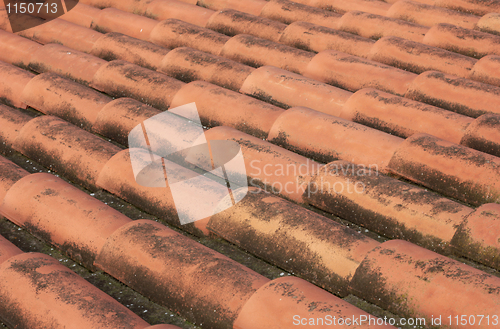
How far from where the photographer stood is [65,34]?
480 centimetres

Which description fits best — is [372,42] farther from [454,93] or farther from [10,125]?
[10,125]

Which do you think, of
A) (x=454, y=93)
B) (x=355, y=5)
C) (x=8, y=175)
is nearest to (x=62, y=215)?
(x=8, y=175)

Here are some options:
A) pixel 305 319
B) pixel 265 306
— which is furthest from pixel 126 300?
pixel 305 319

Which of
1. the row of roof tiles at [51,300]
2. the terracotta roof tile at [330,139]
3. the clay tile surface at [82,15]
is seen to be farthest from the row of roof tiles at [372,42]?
the row of roof tiles at [51,300]

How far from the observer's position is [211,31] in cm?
459

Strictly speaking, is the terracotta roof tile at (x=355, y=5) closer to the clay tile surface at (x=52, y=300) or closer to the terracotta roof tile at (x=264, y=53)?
the terracotta roof tile at (x=264, y=53)

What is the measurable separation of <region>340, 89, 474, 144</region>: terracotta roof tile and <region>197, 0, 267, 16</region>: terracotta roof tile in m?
2.10

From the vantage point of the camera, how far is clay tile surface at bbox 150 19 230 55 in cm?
441

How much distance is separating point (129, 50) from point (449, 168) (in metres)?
2.89

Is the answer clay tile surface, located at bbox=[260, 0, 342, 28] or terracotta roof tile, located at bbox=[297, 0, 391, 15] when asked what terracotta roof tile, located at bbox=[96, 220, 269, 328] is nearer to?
clay tile surface, located at bbox=[260, 0, 342, 28]

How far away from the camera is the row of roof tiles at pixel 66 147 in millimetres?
2862

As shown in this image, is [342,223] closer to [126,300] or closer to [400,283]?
[400,283]

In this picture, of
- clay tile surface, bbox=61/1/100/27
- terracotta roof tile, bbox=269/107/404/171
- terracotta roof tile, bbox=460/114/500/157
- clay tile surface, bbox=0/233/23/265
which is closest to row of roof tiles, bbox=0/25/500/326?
terracotta roof tile, bbox=269/107/404/171

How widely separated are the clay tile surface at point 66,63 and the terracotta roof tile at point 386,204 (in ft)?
7.75
